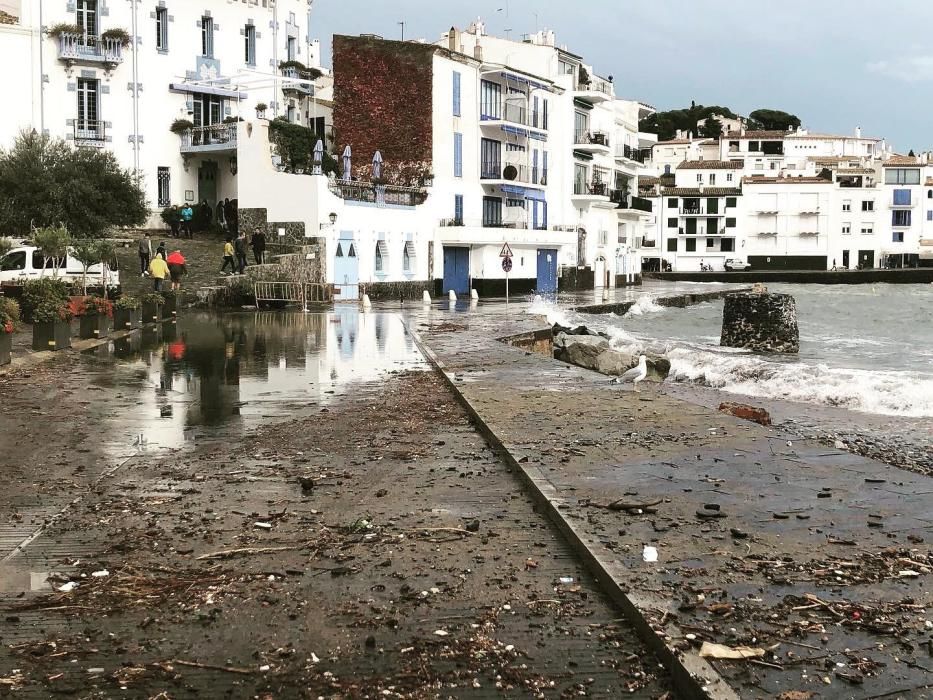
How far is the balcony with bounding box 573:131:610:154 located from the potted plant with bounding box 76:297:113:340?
48.5 metres

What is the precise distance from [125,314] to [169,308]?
575 cm

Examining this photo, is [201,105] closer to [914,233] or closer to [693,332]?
[693,332]

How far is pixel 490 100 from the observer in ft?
186

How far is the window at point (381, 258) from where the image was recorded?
45562 mm

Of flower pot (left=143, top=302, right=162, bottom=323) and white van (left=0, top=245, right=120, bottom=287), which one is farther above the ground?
white van (left=0, top=245, right=120, bottom=287)

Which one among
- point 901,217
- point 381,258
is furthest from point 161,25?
point 901,217

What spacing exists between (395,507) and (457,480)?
103cm

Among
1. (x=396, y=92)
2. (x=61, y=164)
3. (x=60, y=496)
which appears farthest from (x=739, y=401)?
(x=396, y=92)

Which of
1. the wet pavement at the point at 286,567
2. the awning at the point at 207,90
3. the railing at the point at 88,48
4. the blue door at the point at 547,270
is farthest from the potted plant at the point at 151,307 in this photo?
the blue door at the point at 547,270

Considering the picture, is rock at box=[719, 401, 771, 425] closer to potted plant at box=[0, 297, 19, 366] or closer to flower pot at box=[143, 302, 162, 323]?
potted plant at box=[0, 297, 19, 366]

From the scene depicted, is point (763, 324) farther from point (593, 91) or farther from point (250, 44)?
point (593, 91)

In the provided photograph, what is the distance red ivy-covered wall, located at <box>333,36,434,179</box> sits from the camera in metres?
51.3

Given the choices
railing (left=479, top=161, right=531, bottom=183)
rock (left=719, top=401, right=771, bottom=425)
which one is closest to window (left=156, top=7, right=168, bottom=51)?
railing (left=479, top=161, right=531, bottom=183)

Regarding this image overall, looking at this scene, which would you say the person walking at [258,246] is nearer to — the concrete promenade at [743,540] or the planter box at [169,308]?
the planter box at [169,308]
